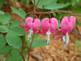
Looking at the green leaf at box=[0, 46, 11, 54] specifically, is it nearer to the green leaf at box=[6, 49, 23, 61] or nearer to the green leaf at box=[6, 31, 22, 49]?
the green leaf at box=[6, 49, 23, 61]

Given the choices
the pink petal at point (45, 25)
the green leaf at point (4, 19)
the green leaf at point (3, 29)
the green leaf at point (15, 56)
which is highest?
the green leaf at point (4, 19)

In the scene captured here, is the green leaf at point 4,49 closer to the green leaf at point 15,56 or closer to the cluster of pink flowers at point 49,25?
the green leaf at point 15,56

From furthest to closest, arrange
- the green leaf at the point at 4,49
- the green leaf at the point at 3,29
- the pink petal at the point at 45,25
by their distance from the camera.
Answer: the green leaf at the point at 4,49 < the green leaf at the point at 3,29 < the pink petal at the point at 45,25

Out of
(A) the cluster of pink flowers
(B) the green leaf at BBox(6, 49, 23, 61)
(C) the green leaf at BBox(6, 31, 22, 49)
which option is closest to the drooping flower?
(A) the cluster of pink flowers

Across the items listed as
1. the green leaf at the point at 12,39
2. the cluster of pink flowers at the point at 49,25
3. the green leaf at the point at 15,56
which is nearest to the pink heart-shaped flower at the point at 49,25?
the cluster of pink flowers at the point at 49,25

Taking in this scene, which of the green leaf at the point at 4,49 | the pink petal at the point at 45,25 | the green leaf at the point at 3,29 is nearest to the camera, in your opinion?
the pink petal at the point at 45,25

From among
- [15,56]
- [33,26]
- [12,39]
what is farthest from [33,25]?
[15,56]

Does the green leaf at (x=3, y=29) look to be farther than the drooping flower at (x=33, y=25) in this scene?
Yes

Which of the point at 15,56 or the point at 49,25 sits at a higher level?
the point at 49,25

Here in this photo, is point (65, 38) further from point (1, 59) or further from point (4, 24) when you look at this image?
point (1, 59)

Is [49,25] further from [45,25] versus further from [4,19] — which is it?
[4,19]

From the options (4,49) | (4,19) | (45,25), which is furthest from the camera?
(4,49)
